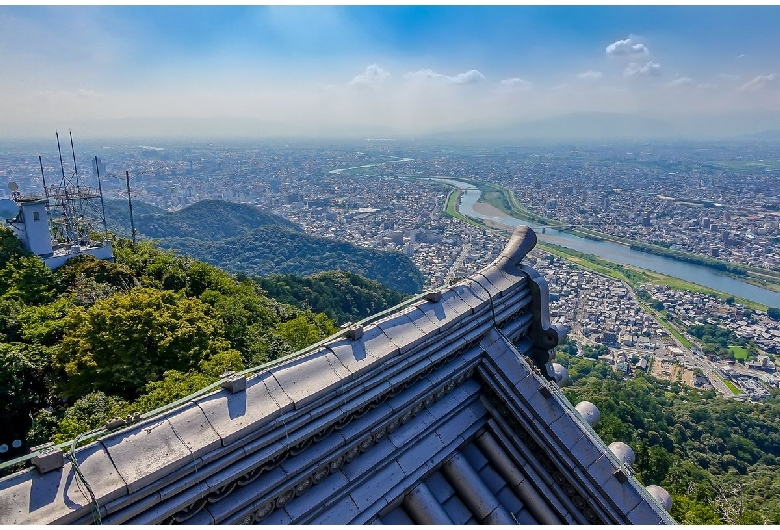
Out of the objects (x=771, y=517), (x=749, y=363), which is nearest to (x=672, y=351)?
(x=749, y=363)

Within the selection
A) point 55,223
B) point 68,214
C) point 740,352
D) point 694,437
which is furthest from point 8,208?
point 740,352

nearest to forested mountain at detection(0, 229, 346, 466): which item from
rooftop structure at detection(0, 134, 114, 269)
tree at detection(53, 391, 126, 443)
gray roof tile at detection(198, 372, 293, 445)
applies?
tree at detection(53, 391, 126, 443)

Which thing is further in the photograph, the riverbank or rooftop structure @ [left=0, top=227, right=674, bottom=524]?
the riverbank

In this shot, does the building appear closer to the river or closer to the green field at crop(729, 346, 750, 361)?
the river

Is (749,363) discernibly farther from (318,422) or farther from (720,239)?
(318,422)

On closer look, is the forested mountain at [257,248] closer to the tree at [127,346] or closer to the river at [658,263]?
the river at [658,263]

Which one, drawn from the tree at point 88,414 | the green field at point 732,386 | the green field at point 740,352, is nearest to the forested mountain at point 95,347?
the tree at point 88,414
